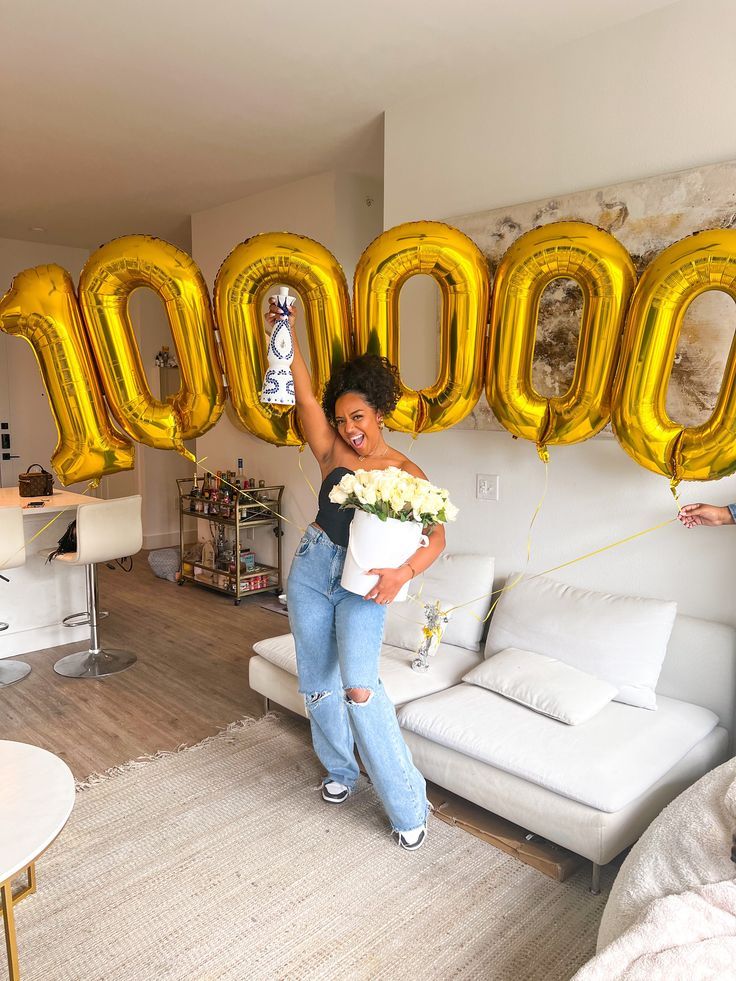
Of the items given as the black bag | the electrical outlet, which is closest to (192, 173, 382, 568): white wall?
the electrical outlet

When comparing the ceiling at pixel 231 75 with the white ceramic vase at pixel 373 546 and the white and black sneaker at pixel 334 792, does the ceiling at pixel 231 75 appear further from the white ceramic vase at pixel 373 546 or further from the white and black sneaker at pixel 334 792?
the white and black sneaker at pixel 334 792

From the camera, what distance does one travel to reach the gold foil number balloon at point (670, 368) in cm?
184

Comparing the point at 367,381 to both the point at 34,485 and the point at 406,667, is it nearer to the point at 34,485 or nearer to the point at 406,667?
the point at 406,667

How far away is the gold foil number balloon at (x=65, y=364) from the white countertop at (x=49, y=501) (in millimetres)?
1946

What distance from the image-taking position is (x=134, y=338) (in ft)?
6.44

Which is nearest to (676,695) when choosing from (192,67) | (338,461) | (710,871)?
(710,871)

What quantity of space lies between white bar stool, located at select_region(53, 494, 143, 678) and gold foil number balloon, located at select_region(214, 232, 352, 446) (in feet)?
5.99

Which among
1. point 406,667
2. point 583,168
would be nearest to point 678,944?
point 406,667

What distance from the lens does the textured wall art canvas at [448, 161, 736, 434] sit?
90.0 inches

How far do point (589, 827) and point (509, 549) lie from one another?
4.25 ft

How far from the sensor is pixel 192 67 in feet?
9.32

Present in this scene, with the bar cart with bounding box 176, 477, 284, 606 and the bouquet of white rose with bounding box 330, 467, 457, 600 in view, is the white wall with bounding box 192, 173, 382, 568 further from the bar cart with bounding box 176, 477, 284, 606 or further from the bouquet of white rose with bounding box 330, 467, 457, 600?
the bouquet of white rose with bounding box 330, 467, 457, 600

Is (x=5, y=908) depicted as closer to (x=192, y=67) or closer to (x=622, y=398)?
(x=622, y=398)

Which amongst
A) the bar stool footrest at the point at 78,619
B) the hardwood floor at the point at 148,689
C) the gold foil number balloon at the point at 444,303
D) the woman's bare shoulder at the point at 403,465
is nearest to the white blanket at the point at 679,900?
the woman's bare shoulder at the point at 403,465
